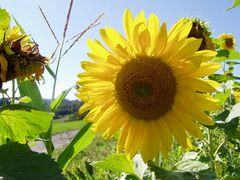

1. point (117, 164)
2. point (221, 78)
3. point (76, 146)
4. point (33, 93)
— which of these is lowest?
point (76, 146)

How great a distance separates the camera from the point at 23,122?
1.54 metres

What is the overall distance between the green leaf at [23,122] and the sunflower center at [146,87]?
282 mm

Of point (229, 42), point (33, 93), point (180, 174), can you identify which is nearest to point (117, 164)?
point (180, 174)

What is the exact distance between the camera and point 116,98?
1.59 metres

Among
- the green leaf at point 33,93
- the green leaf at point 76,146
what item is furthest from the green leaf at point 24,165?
the green leaf at point 33,93

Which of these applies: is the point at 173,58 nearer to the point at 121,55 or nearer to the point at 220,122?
the point at 121,55

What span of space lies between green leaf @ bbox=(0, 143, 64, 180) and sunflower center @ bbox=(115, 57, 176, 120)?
0.41 m

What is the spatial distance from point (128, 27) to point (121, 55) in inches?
4.6

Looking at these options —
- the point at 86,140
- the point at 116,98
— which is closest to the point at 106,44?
the point at 116,98

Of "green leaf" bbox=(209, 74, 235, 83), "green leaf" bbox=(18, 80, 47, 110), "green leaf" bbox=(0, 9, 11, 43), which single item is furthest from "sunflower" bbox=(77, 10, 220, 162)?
"green leaf" bbox=(18, 80, 47, 110)

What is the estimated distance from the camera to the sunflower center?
1.50 meters

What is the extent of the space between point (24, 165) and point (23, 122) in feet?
1.20

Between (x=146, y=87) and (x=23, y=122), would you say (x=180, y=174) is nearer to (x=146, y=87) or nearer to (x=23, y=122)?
(x=146, y=87)

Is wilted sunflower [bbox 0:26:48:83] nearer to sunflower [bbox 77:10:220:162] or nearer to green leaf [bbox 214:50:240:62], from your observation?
sunflower [bbox 77:10:220:162]
